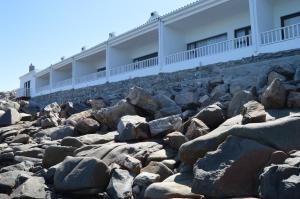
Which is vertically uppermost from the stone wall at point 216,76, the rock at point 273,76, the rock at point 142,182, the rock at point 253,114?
the stone wall at point 216,76

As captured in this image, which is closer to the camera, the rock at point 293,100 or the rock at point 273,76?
the rock at point 293,100

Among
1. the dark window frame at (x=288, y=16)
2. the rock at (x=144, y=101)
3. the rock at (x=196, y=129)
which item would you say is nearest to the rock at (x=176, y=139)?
the rock at (x=196, y=129)

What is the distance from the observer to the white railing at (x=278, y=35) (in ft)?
49.0

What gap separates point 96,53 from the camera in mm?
27844

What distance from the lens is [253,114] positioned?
296 inches

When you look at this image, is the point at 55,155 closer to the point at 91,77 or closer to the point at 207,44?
the point at 207,44

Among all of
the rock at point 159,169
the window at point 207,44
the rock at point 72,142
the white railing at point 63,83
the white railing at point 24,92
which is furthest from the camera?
the white railing at point 24,92

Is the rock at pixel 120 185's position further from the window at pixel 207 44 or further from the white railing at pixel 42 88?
the white railing at pixel 42 88

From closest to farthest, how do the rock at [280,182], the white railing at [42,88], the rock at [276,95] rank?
the rock at [280,182], the rock at [276,95], the white railing at [42,88]

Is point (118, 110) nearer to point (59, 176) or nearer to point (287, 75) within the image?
point (59, 176)

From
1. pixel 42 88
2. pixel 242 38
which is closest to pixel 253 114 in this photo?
pixel 242 38

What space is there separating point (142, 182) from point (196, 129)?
74.2 inches

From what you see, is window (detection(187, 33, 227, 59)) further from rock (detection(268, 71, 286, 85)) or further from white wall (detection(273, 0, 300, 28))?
rock (detection(268, 71, 286, 85))

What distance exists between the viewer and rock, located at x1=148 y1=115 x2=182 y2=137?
9.83m
